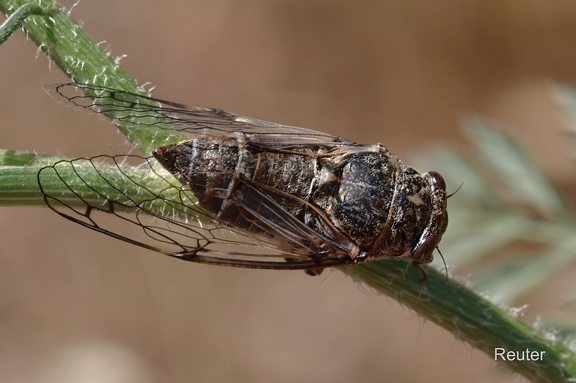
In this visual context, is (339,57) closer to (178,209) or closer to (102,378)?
(102,378)

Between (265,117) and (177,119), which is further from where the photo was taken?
(265,117)

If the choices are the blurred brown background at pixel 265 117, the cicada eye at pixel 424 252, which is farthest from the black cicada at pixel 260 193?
the blurred brown background at pixel 265 117

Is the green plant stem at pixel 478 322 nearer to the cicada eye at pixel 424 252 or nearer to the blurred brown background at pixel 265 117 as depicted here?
the cicada eye at pixel 424 252

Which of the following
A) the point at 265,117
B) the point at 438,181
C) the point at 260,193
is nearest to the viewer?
the point at 260,193

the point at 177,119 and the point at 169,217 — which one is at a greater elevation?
the point at 177,119

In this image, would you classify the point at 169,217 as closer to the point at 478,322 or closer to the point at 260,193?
the point at 260,193

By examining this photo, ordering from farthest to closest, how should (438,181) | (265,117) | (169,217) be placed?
1. (265,117)
2. (438,181)
3. (169,217)

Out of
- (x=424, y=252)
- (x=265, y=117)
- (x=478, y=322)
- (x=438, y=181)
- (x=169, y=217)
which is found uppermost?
(x=265, y=117)

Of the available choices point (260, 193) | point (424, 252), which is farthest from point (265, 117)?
point (424, 252)
